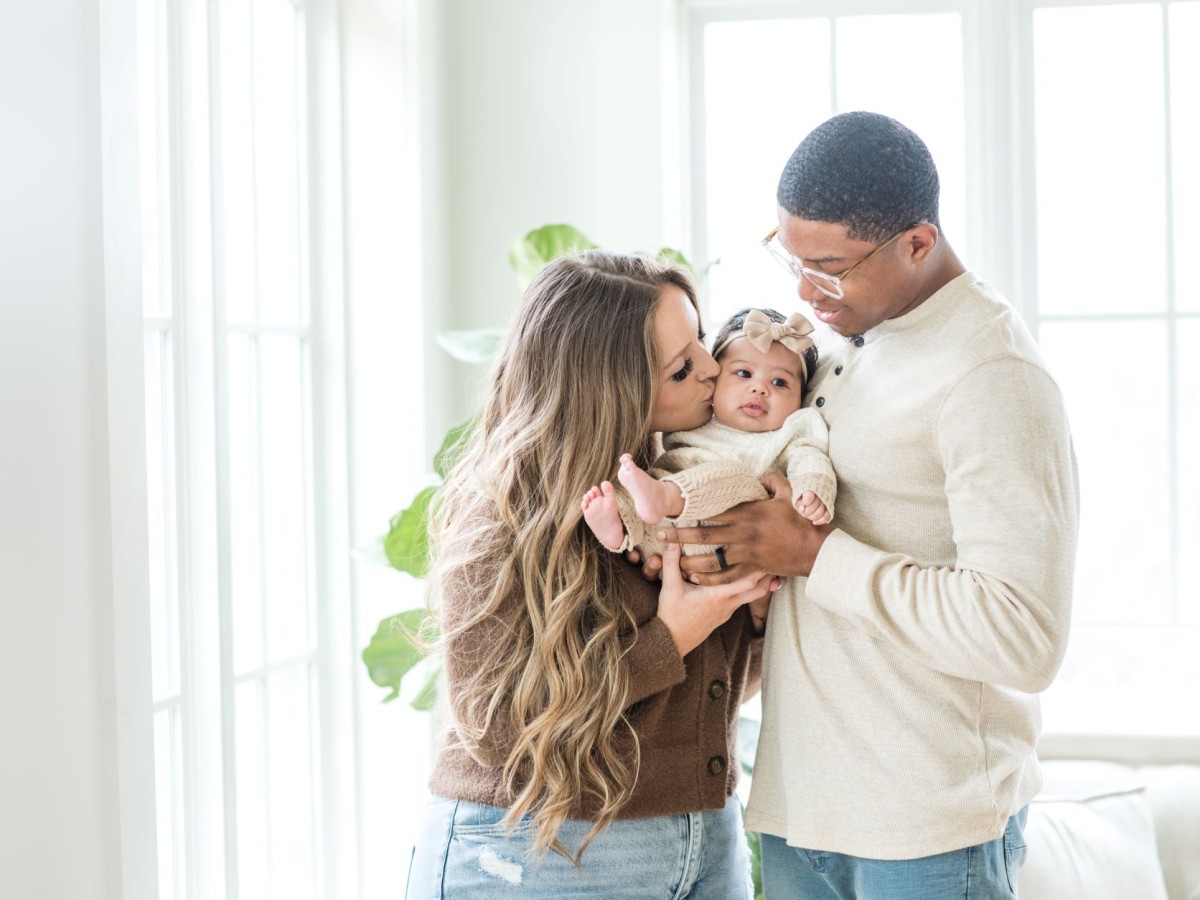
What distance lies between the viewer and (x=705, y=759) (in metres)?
1.44

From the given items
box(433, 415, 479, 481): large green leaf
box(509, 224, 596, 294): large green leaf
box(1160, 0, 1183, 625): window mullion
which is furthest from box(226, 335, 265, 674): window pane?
box(1160, 0, 1183, 625): window mullion

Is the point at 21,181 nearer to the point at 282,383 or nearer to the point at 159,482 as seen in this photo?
the point at 159,482

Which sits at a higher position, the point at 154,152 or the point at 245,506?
the point at 154,152

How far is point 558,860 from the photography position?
139cm

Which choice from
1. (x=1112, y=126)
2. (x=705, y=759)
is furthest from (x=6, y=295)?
(x=1112, y=126)

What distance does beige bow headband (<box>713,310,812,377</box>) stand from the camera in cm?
150

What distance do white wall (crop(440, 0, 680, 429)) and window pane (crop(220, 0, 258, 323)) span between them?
1.82 feet

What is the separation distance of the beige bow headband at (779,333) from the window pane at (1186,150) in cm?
162

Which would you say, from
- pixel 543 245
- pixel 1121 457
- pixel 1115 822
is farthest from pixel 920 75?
pixel 1115 822

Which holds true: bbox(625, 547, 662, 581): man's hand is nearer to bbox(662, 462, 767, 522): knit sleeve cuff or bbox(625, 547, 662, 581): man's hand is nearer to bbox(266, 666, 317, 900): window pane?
bbox(662, 462, 767, 522): knit sleeve cuff

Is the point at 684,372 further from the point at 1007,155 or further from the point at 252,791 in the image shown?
the point at 1007,155

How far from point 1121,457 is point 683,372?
1.69 m

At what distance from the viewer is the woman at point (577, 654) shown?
4.53 ft

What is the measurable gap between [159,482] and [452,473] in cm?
53
